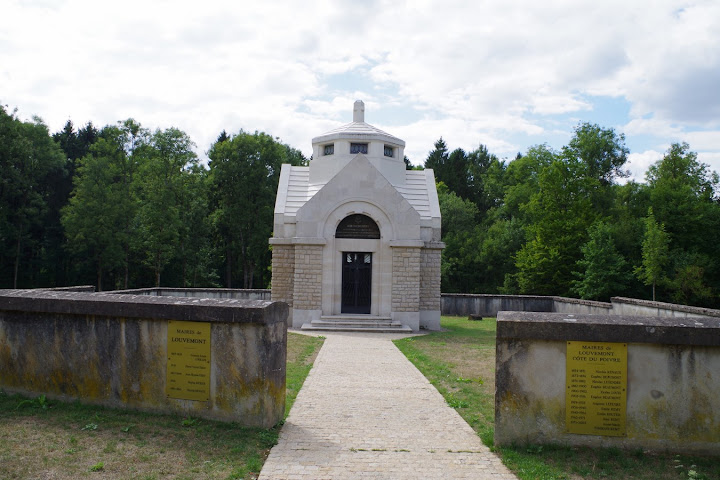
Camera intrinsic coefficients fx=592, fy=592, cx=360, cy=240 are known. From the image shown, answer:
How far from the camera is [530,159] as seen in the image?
50094 millimetres

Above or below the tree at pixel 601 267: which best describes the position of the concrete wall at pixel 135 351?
below

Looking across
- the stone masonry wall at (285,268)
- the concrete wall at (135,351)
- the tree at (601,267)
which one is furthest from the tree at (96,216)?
the concrete wall at (135,351)

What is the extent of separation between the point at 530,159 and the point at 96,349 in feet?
153

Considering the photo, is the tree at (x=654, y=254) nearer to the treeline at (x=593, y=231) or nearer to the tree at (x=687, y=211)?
the treeline at (x=593, y=231)

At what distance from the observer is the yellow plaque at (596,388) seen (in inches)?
258

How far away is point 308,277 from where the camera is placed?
21328 mm

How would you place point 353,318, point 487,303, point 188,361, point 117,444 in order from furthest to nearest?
point 487,303, point 353,318, point 188,361, point 117,444

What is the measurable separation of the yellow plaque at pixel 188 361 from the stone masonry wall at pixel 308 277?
13861mm

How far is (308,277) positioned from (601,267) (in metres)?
19.6

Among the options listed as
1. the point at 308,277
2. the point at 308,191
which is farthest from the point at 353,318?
the point at 308,191

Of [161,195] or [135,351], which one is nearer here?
[135,351]

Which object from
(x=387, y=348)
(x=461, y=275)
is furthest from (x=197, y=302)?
(x=461, y=275)

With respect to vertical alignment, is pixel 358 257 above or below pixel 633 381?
above

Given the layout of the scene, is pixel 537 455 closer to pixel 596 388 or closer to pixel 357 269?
pixel 596 388
